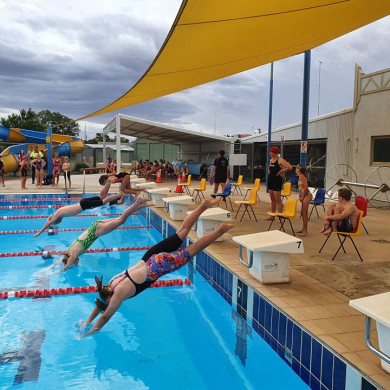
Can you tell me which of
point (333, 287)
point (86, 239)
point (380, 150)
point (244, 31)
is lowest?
point (333, 287)

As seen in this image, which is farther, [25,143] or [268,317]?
[25,143]

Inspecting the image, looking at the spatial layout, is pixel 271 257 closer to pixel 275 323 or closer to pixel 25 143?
pixel 275 323

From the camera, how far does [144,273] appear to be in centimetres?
349

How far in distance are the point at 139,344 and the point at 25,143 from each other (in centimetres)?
2223

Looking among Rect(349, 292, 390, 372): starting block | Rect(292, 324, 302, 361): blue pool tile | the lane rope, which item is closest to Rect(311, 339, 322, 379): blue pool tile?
Rect(292, 324, 302, 361): blue pool tile

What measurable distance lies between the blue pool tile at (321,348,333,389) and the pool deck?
0.07m

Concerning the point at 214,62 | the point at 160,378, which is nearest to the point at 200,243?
the point at 160,378

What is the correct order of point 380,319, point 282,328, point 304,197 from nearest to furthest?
point 380,319, point 282,328, point 304,197

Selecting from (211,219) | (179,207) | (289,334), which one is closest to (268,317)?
(289,334)

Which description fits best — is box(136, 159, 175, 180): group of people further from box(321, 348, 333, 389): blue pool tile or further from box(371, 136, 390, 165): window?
box(321, 348, 333, 389): blue pool tile

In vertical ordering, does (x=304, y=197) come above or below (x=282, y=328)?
above

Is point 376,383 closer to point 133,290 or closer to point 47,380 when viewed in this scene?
point 133,290

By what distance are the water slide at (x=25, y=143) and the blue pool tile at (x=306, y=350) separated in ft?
65.5

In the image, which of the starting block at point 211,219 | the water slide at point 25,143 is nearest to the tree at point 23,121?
the water slide at point 25,143
